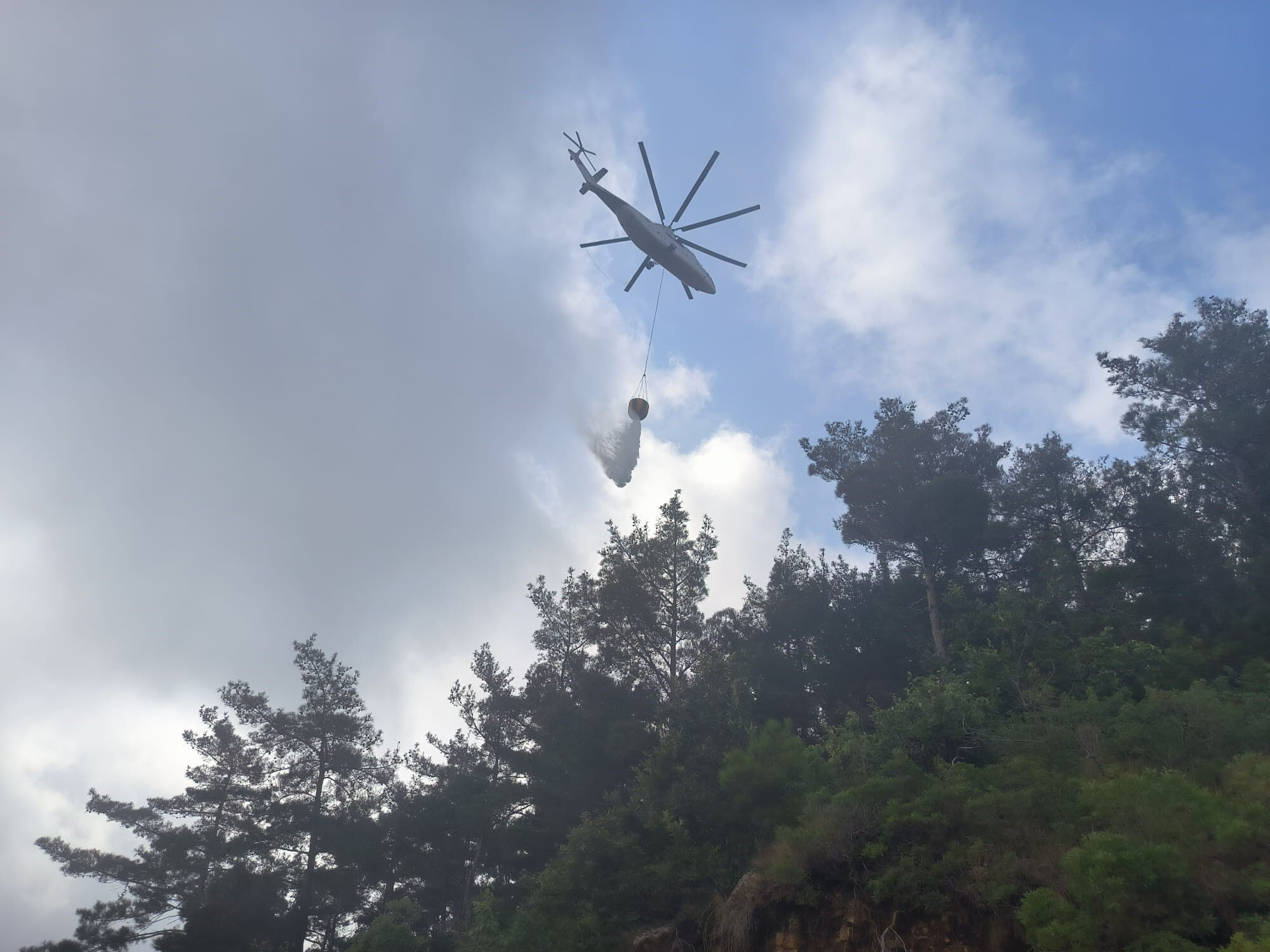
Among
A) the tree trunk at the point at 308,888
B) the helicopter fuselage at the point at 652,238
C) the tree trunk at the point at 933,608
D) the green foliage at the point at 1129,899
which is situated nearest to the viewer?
the green foliage at the point at 1129,899

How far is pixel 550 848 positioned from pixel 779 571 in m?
14.6

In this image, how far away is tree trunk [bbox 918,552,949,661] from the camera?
1065 inches

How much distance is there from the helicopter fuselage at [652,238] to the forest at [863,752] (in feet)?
40.1

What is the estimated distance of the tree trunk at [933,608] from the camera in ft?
88.7

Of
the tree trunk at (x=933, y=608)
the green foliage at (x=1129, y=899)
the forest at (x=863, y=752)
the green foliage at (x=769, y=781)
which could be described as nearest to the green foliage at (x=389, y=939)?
the forest at (x=863, y=752)

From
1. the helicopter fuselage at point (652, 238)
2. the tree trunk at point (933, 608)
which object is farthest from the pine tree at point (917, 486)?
the helicopter fuselage at point (652, 238)

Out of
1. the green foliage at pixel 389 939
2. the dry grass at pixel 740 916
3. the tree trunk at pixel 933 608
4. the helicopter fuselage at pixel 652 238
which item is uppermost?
the helicopter fuselage at pixel 652 238

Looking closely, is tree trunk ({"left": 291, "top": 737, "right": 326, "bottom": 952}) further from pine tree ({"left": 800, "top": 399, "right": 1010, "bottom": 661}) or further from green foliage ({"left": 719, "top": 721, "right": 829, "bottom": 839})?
pine tree ({"left": 800, "top": 399, "right": 1010, "bottom": 661})

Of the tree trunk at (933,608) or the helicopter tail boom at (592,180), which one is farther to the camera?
the tree trunk at (933,608)

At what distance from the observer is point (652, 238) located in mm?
21547

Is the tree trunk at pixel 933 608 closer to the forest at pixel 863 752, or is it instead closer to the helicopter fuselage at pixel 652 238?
the forest at pixel 863 752

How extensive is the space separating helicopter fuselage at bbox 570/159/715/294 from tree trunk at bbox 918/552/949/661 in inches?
580

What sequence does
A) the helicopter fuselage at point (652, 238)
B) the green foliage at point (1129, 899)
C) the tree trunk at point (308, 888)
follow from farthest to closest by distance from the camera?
1. the tree trunk at point (308, 888)
2. the helicopter fuselage at point (652, 238)
3. the green foliage at point (1129, 899)

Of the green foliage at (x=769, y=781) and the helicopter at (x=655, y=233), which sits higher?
the helicopter at (x=655, y=233)
